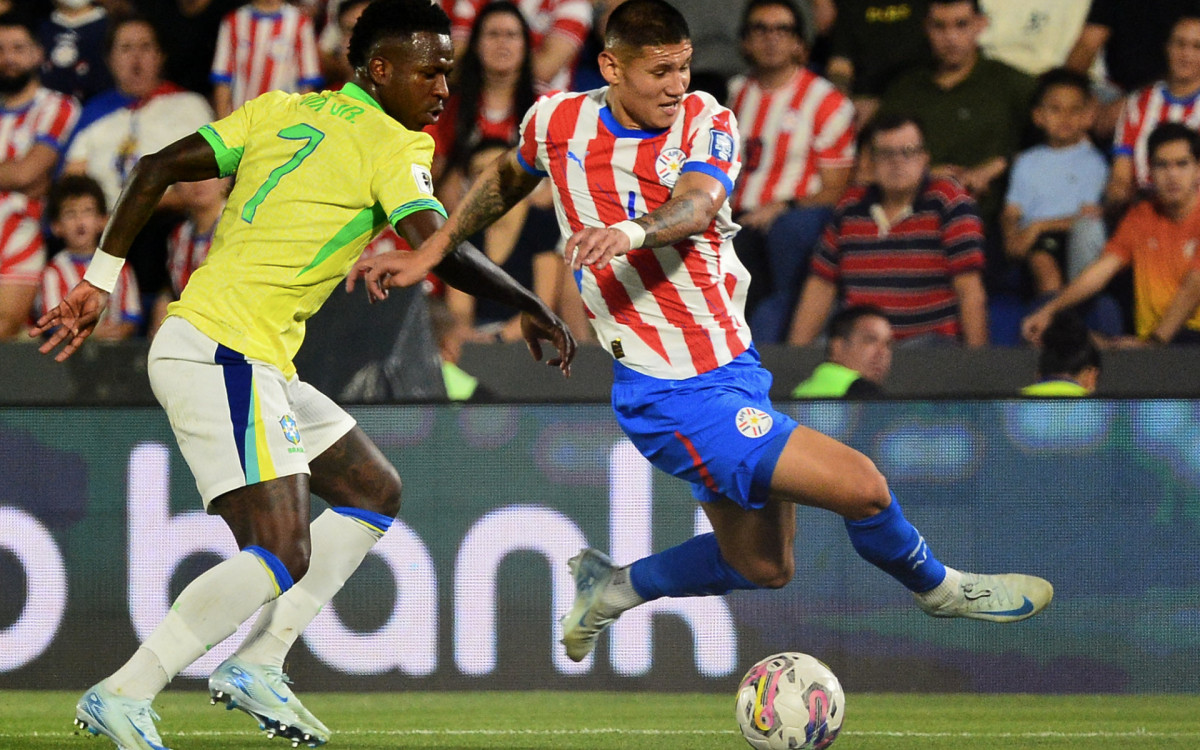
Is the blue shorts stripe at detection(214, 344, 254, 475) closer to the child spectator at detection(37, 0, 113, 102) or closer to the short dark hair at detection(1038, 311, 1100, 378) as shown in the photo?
the short dark hair at detection(1038, 311, 1100, 378)

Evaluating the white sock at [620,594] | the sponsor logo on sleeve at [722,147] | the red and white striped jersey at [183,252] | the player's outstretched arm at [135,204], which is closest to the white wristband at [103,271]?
the player's outstretched arm at [135,204]

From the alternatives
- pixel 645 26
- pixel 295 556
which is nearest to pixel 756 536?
pixel 295 556

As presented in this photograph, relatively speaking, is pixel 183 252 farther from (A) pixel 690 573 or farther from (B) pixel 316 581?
(A) pixel 690 573

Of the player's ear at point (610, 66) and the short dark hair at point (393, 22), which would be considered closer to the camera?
the short dark hair at point (393, 22)

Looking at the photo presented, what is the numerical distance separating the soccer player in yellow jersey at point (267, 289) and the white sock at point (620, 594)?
3.64 ft

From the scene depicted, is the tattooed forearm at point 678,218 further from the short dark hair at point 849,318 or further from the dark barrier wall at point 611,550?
the short dark hair at point 849,318

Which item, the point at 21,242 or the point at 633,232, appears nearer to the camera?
the point at 633,232

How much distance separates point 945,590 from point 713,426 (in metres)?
0.89

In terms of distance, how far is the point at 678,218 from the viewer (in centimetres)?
392

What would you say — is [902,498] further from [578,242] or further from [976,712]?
[578,242]

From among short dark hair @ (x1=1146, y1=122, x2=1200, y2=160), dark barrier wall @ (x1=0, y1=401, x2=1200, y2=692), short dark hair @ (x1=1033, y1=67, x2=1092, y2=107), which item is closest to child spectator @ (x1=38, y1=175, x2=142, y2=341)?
dark barrier wall @ (x1=0, y1=401, x2=1200, y2=692)

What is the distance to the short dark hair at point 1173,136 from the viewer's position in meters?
7.03

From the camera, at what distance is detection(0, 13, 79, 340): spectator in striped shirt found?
24.6 feet

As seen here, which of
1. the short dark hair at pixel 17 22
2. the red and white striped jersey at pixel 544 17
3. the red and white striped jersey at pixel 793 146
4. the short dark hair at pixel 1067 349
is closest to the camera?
the short dark hair at pixel 1067 349
